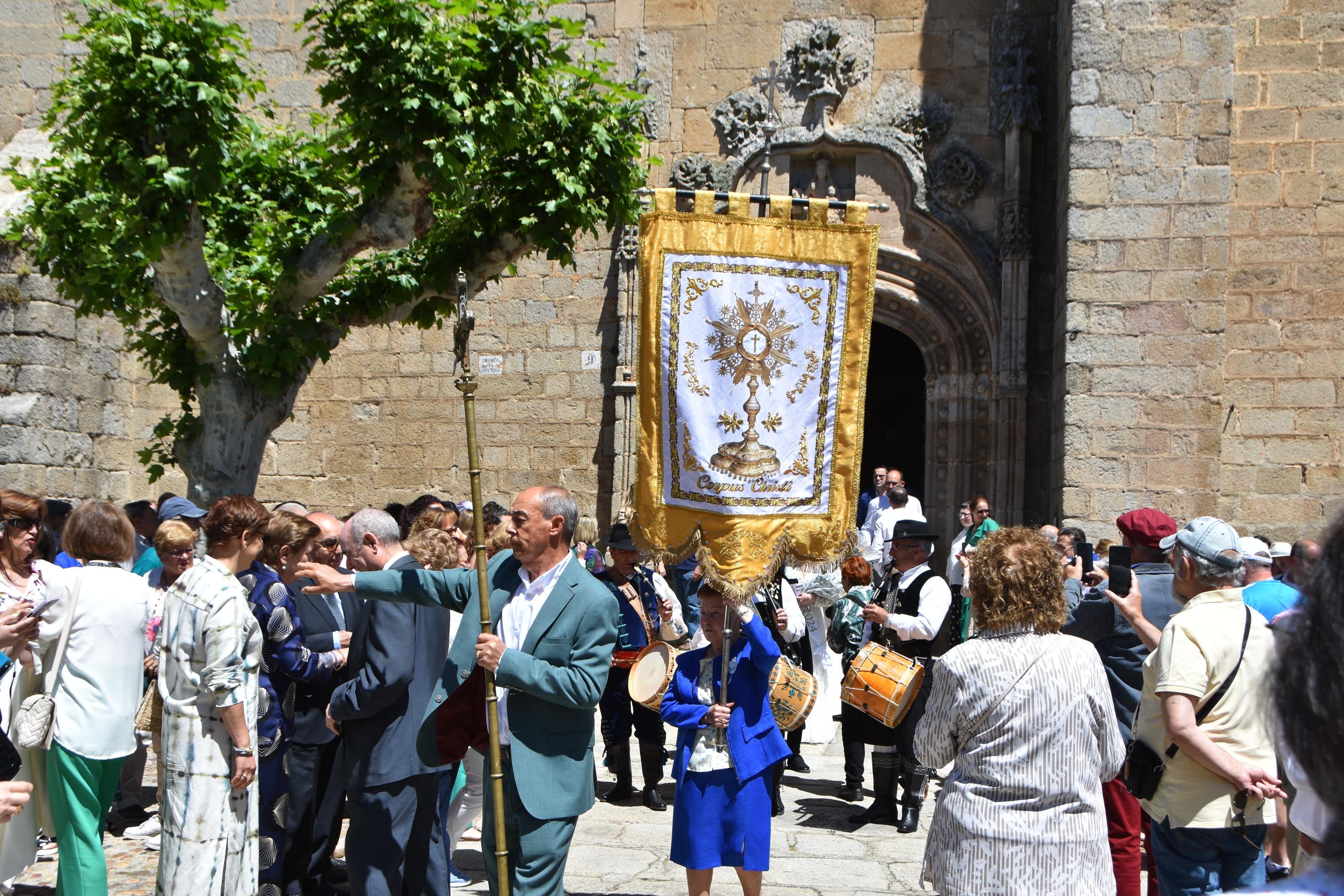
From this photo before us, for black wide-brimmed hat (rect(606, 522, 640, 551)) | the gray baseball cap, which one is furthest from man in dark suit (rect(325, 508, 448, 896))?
the gray baseball cap

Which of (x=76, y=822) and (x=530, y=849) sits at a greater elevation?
(x=530, y=849)

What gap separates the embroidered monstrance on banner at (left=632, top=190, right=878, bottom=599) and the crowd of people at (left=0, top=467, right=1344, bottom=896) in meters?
0.33

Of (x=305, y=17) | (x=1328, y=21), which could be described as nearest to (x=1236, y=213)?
(x=1328, y=21)

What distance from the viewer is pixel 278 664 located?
4.65m

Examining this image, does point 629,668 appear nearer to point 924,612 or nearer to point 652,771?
point 652,771

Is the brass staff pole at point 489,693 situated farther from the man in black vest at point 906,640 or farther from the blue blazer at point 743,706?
the man in black vest at point 906,640

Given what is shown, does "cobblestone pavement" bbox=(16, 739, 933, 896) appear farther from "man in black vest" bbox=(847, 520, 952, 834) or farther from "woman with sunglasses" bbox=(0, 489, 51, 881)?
"woman with sunglasses" bbox=(0, 489, 51, 881)

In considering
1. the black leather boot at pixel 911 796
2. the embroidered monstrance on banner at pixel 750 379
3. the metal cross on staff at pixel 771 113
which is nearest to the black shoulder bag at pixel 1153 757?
the embroidered monstrance on banner at pixel 750 379

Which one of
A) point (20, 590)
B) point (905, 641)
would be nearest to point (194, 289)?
point (20, 590)

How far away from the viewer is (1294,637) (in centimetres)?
126

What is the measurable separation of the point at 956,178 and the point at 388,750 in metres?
8.99

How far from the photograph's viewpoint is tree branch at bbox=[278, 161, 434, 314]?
7582 millimetres

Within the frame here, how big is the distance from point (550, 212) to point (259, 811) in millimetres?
4520

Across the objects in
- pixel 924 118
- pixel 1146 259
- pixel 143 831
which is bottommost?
pixel 143 831
